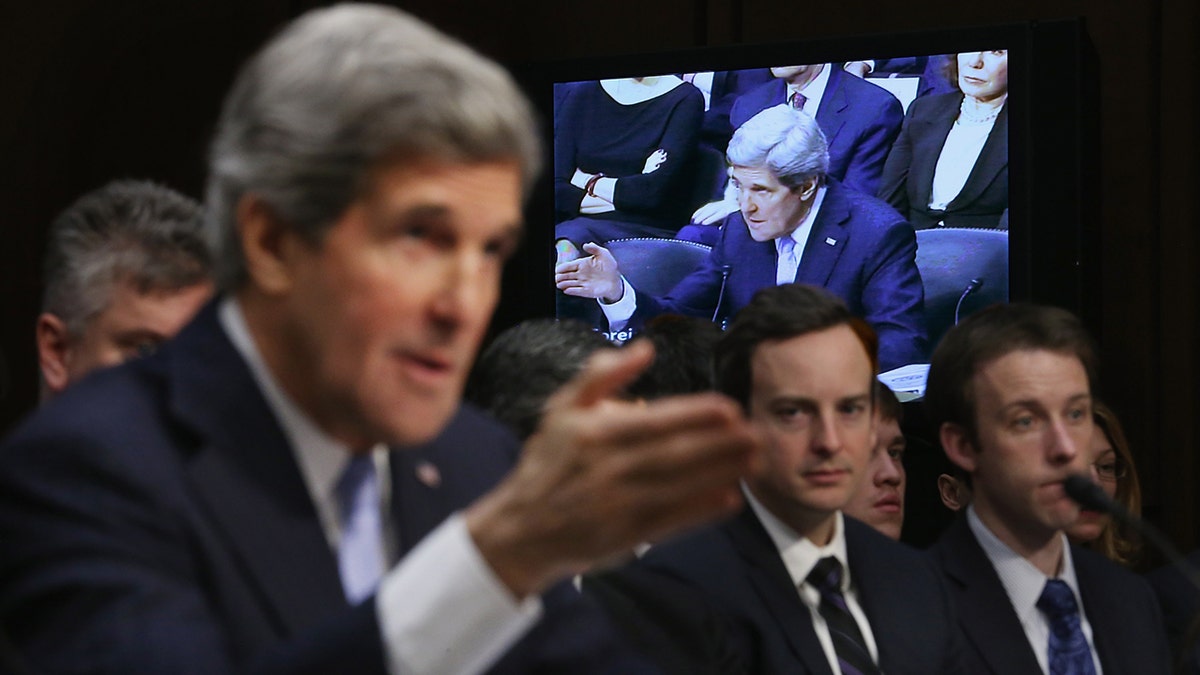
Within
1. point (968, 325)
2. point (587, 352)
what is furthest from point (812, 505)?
point (968, 325)

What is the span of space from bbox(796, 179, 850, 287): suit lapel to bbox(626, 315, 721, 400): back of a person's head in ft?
6.22

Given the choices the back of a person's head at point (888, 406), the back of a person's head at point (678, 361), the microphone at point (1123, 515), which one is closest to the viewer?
the microphone at point (1123, 515)

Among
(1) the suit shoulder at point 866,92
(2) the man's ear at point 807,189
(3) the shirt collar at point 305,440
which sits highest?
(1) the suit shoulder at point 866,92

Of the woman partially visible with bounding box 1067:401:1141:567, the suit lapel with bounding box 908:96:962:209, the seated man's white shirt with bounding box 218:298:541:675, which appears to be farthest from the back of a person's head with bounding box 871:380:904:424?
the seated man's white shirt with bounding box 218:298:541:675

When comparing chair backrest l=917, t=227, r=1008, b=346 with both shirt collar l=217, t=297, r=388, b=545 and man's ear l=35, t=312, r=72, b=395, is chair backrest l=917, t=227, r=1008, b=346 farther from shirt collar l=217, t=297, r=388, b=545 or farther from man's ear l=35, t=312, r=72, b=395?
shirt collar l=217, t=297, r=388, b=545

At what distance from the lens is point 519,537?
3.08ft

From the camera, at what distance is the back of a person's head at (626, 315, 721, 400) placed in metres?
2.68

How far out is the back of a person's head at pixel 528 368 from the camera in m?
2.26

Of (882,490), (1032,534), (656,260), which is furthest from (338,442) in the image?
(656,260)

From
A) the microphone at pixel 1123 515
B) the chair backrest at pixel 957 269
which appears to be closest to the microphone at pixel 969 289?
the chair backrest at pixel 957 269

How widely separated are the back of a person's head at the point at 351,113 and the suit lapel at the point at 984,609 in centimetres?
163

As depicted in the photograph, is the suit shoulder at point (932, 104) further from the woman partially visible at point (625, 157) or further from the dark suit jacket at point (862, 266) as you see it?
the woman partially visible at point (625, 157)

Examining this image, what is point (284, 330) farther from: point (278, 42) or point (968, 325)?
point (968, 325)

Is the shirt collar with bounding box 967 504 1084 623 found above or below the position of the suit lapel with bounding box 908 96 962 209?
below
